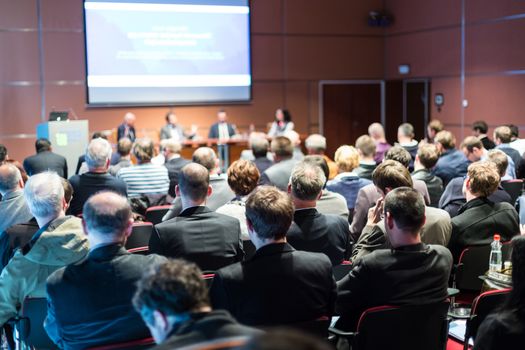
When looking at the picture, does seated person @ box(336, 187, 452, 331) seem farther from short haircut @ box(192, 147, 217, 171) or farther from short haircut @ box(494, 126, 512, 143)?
short haircut @ box(494, 126, 512, 143)

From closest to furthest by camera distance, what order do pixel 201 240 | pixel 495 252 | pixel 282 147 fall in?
pixel 201 240
pixel 495 252
pixel 282 147

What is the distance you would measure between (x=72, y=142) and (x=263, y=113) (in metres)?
4.52

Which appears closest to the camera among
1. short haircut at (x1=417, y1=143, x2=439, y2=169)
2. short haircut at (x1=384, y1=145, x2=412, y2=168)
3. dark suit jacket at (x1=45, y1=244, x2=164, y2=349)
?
dark suit jacket at (x1=45, y1=244, x2=164, y2=349)

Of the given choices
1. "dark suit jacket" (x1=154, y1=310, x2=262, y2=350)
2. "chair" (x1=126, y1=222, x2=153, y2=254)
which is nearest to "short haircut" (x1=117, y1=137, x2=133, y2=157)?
"chair" (x1=126, y1=222, x2=153, y2=254)

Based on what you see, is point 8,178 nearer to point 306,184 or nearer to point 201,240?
point 201,240

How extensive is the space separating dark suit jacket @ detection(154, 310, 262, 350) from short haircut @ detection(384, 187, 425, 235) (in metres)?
1.36

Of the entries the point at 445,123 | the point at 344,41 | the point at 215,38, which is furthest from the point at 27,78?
the point at 445,123

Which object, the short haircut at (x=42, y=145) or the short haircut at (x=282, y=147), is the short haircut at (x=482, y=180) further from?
the short haircut at (x=42, y=145)

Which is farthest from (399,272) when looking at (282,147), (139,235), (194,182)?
(282,147)

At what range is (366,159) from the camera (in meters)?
6.31

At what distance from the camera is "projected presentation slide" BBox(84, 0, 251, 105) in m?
11.6

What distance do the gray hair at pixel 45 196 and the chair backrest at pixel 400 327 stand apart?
5.72 feet

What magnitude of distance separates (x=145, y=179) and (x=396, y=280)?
379cm

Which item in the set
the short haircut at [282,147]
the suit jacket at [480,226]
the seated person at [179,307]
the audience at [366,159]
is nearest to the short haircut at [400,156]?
the audience at [366,159]
